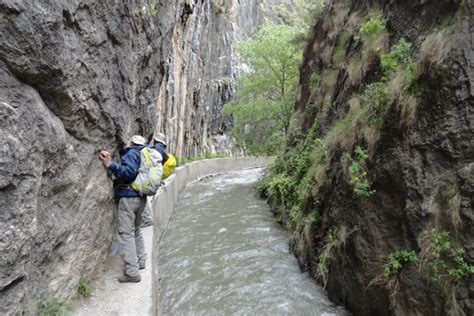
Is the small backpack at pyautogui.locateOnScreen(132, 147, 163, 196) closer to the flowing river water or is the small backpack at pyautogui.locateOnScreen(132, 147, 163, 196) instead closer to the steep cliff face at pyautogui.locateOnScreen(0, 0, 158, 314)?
the steep cliff face at pyautogui.locateOnScreen(0, 0, 158, 314)

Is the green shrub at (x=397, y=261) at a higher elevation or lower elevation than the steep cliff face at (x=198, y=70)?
lower

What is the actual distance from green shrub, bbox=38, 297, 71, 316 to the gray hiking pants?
123 centimetres

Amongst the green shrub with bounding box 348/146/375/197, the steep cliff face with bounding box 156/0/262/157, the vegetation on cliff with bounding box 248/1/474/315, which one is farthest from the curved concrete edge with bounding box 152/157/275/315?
the green shrub with bounding box 348/146/375/197

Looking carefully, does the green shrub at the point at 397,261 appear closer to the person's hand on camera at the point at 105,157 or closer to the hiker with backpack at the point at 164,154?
the hiker with backpack at the point at 164,154

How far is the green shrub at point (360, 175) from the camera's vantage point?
5.18 meters

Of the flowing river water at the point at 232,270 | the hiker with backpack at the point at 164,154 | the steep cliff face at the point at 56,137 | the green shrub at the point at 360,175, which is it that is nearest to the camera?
the steep cliff face at the point at 56,137

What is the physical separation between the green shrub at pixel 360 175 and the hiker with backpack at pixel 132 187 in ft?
9.14

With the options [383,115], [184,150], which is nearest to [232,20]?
[184,150]

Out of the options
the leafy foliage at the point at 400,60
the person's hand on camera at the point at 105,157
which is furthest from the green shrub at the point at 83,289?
the leafy foliage at the point at 400,60

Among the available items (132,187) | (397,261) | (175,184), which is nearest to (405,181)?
(397,261)

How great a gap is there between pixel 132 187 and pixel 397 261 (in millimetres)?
3586

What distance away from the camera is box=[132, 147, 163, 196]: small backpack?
5.44 metres

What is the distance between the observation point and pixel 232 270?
7227 mm

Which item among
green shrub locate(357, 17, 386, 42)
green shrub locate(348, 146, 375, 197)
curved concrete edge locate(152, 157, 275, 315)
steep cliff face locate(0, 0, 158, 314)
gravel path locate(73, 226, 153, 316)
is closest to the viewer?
steep cliff face locate(0, 0, 158, 314)
